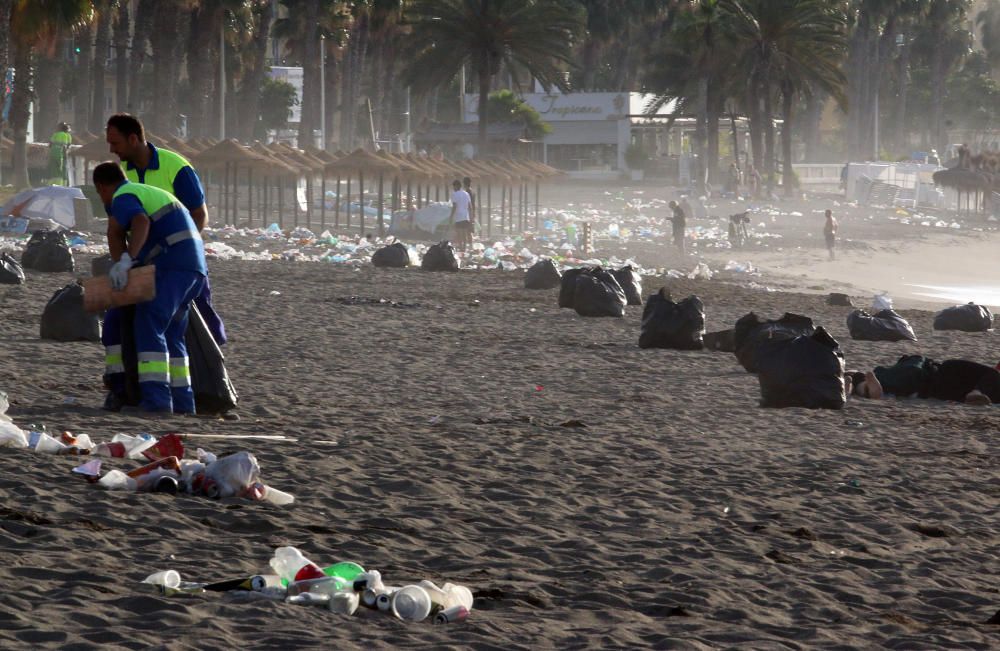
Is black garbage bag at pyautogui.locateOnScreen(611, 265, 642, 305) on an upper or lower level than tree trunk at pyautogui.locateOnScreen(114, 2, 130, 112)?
lower

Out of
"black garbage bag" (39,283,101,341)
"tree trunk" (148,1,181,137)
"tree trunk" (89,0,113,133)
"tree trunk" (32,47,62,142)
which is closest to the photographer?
"black garbage bag" (39,283,101,341)

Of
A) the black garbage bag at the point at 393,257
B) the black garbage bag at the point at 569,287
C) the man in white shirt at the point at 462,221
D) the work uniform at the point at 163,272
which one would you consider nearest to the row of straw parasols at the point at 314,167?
the man in white shirt at the point at 462,221

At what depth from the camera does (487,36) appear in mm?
48688

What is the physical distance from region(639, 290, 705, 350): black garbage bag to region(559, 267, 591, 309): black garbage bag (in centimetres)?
355

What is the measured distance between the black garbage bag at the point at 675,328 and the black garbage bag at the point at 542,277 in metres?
6.41

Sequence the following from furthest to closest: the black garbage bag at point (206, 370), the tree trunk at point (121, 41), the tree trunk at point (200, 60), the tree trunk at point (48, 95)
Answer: the tree trunk at point (121, 41)
the tree trunk at point (48, 95)
the tree trunk at point (200, 60)
the black garbage bag at point (206, 370)

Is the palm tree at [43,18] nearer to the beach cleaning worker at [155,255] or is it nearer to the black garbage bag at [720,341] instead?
the black garbage bag at [720,341]

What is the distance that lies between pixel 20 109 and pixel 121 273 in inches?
1187

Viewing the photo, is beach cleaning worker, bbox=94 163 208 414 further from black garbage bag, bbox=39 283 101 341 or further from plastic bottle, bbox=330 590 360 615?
black garbage bag, bbox=39 283 101 341

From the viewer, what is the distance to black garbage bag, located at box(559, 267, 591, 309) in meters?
17.1

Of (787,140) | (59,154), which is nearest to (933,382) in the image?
(59,154)

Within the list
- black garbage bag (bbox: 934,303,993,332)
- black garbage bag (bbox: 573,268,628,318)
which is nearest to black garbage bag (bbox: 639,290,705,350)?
black garbage bag (bbox: 573,268,628,318)

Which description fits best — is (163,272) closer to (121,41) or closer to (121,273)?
(121,273)

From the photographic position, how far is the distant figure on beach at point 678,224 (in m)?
32.1
